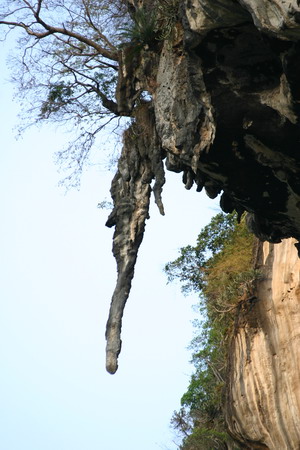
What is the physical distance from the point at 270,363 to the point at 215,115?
26.3ft

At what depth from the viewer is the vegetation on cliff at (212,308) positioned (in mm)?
20781

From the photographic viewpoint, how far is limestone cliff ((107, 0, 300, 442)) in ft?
30.7

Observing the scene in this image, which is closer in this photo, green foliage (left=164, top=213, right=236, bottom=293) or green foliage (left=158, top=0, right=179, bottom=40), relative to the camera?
green foliage (left=158, top=0, right=179, bottom=40)

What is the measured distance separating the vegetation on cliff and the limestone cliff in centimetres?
545

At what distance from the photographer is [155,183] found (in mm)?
12883

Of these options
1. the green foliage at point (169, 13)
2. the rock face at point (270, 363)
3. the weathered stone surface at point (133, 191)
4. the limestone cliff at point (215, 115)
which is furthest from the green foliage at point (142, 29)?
the rock face at point (270, 363)

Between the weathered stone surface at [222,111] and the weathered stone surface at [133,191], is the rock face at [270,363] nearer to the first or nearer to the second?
the weathered stone surface at [222,111]

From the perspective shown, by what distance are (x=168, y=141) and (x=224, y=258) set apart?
12833mm

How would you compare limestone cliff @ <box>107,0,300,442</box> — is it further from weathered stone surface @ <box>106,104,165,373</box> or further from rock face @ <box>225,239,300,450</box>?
rock face @ <box>225,239,300,450</box>

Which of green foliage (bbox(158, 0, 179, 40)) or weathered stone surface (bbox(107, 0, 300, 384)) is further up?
green foliage (bbox(158, 0, 179, 40))

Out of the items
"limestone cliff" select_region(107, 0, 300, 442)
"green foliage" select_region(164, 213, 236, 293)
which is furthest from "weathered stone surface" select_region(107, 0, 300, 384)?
"green foliage" select_region(164, 213, 236, 293)

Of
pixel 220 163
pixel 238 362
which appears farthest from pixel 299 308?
pixel 220 163

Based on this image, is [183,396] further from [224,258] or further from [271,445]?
[271,445]

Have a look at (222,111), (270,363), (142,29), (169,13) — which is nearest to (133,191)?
(142,29)
